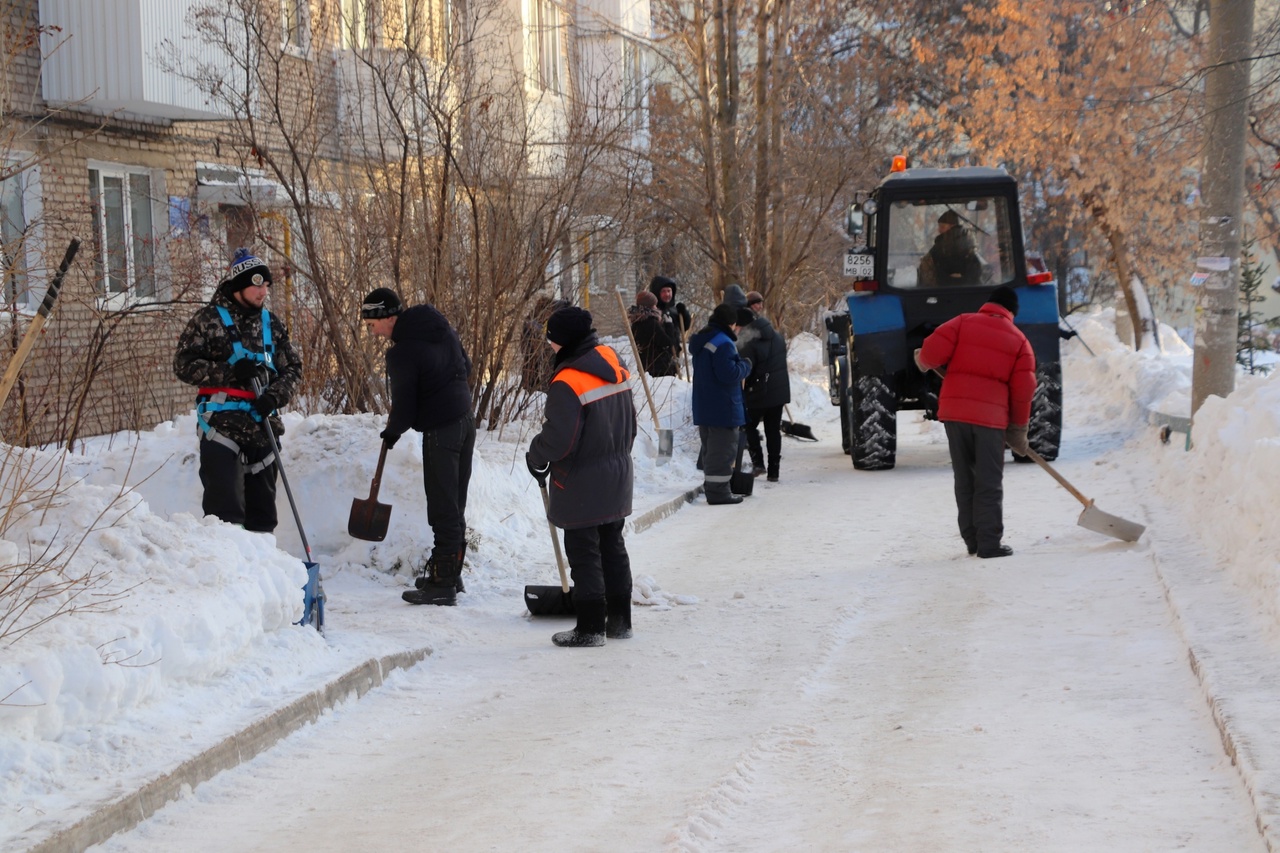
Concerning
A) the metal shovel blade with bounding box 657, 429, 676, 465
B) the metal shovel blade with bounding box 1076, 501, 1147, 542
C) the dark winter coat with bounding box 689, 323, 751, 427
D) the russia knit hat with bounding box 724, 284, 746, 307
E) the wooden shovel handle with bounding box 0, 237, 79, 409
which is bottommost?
the metal shovel blade with bounding box 1076, 501, 1147, 542

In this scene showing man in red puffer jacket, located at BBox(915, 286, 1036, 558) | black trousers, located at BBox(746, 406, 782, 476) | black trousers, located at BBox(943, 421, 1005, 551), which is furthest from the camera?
black trousers, located at BBox(746, 406, 782, 476)

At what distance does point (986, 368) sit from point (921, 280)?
16.7ft

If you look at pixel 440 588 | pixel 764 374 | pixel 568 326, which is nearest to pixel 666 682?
pixel 568 326

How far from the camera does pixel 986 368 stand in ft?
30.8

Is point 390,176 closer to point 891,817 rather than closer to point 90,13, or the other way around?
point 90,13

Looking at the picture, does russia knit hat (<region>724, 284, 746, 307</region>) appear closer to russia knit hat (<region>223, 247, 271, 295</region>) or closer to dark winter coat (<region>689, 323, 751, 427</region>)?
dark winter coat (<region>689, 323, 751, 427</region>)

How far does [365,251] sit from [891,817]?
788 cm

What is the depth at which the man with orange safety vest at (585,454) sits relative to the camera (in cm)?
711

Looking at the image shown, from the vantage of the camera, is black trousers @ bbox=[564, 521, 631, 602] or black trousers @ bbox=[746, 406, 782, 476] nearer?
black trousers @ bbox=[564, 521, 631, 602]

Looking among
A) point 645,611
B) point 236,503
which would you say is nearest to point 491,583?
point 645,611

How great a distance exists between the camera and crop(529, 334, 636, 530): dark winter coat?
23.3 ft

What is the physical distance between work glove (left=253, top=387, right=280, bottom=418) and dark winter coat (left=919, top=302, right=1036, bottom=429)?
4.25 meters

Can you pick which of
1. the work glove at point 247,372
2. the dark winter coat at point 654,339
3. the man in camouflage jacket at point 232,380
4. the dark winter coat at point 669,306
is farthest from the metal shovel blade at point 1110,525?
the dark winter coat at point 669,306

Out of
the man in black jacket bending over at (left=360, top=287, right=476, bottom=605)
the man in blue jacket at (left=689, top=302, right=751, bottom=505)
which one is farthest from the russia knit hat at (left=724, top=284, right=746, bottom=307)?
A: the man in black jacket bending over at (left=360, top=287, right=476, bottom=605)
